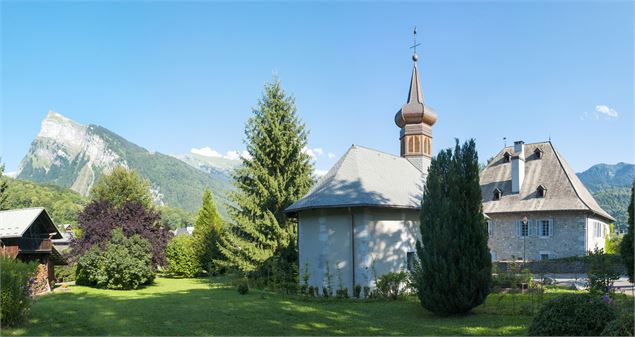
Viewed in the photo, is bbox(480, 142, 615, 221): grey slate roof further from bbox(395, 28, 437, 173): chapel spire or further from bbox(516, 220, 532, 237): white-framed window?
bbox(395, 28, 437, 173): chapel spire

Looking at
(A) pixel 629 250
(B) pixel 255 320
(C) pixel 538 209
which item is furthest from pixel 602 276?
(C) pixel 538 209

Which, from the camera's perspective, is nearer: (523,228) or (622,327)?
(622,327)

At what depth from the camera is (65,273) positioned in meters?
32.4

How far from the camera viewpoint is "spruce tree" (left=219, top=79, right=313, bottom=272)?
26.5 m

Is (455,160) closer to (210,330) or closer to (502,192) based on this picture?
(210,330)

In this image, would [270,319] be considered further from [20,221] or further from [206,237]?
[206,237]

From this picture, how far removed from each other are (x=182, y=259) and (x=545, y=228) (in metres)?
26.6

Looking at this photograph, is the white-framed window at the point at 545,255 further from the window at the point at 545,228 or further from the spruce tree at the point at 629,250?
the spruce tree at the point at 629,250

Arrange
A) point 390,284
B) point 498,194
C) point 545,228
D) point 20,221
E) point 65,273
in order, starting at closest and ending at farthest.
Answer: point 390,284 → point 20,221 → point 65,273 → point 545,228 → point 498,194

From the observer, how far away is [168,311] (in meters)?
13.3

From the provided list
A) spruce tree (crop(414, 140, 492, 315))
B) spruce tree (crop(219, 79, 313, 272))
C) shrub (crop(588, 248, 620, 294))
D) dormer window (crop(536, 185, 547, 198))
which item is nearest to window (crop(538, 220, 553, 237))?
dormer window (crop(536, 185, 547, 198))

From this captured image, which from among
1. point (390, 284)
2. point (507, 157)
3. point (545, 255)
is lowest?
point (545, 255)

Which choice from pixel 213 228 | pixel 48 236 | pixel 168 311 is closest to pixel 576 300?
pixel 168 311

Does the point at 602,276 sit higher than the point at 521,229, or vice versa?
the point at 602,276
